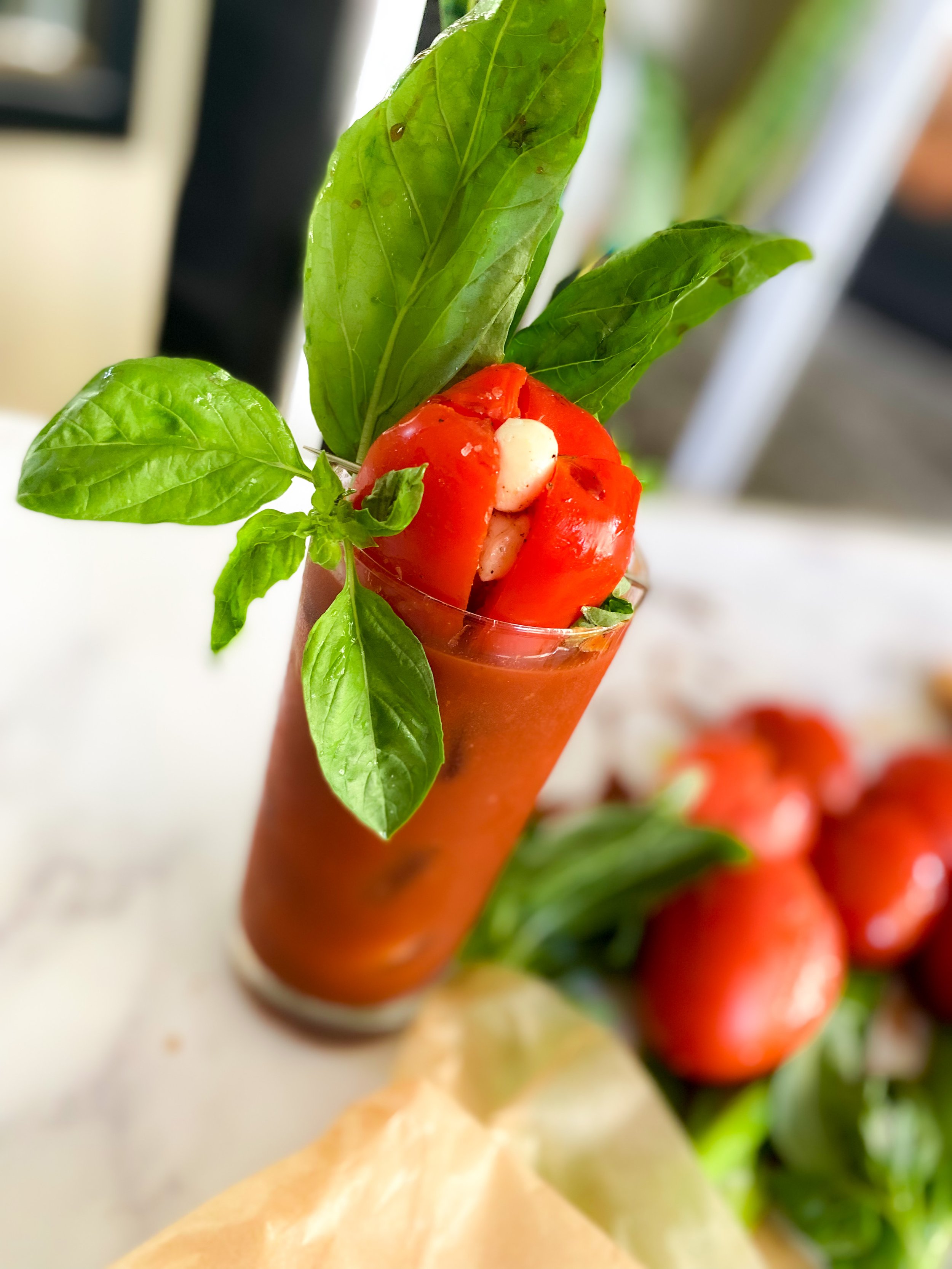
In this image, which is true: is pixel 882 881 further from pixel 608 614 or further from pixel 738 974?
pixel 608 614

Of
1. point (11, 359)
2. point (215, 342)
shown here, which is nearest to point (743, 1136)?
point (215, 342)

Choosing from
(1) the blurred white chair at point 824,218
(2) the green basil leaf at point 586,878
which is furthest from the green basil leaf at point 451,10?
(1) the blurred white chair at point 824,218

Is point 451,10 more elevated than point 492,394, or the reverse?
point 451,10

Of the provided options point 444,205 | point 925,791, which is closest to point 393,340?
point 444,205

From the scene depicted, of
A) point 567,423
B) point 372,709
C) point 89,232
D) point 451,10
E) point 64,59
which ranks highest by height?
point 451,10

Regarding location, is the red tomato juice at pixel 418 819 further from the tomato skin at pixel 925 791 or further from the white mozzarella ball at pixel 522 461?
the tomato skin at pixel 925 791

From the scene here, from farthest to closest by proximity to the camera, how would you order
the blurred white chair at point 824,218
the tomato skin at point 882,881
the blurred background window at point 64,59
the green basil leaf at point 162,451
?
the blurred white chair at point 824,218
the blurred background window at point 64,59
the tomato skin at point 882,881
the green basil leaf at point 162,451

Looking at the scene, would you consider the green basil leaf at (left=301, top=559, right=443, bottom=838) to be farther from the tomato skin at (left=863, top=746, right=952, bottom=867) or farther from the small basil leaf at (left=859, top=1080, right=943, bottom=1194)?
the tomato skin at (left=863, top=746, right=952, bottom=867)
